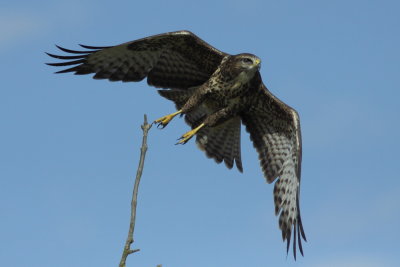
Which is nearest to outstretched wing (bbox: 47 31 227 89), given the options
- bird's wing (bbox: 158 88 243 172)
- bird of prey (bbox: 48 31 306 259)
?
bird of prey (bbox: 48 31 306 259)

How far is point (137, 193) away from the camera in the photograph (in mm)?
4969

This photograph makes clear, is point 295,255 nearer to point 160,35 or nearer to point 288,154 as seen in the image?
point 288,154

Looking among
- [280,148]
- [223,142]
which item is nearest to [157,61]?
[223,142]

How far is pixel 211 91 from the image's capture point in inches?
401

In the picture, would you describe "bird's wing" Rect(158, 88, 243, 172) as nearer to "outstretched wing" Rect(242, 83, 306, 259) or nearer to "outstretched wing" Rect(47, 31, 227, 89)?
"outstretched wing" Rect(242, 83, 306, 259)

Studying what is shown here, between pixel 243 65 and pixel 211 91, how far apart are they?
63 cm

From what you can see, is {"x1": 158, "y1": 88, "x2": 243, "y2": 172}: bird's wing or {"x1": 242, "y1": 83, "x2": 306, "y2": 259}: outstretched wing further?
{"x1": 158, "y1": 88, "x2": 243, "y2": 172}: bird's wing

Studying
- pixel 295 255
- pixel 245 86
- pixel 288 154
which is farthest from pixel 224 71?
pixel 295 255

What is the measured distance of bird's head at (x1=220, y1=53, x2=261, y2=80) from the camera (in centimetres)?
995

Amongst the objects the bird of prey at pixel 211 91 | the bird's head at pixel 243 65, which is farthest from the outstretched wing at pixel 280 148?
the bird's head at pixel 243 65

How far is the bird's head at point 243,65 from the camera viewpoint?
9953 millimetres

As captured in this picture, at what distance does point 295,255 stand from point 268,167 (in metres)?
1.86

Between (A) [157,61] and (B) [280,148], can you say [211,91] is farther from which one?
(B) [280,148]

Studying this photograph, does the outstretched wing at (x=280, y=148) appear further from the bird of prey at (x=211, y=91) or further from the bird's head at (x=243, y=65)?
the bird's head at (x=243, y=65)
